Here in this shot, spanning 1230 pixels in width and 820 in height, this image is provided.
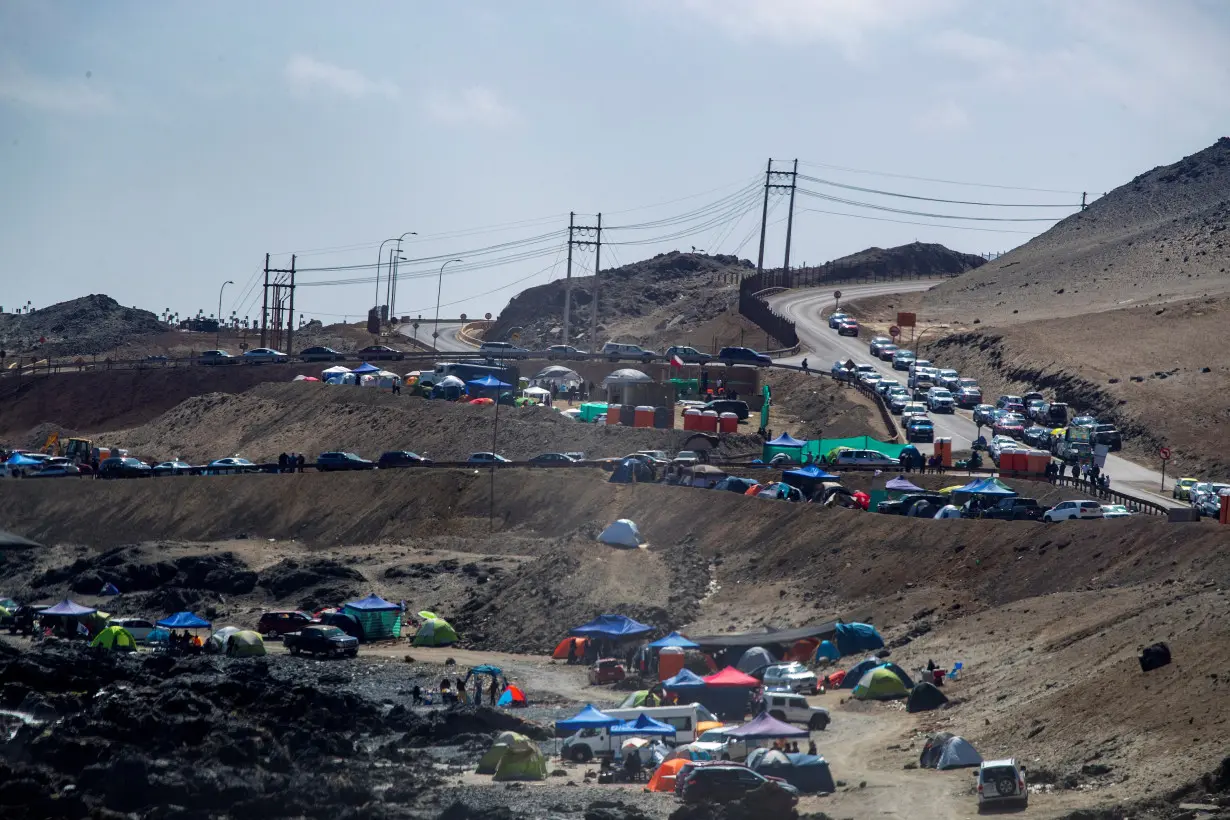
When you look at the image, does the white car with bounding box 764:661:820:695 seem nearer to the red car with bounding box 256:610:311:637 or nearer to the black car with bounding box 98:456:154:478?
the red car with bounding box 256:610:311:637

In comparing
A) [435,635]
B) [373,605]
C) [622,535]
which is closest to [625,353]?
[622,535]

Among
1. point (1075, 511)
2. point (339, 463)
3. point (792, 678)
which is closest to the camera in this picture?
point (792, 678)

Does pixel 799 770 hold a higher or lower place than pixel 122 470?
lower

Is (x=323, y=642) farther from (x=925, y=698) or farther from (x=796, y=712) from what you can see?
(x=925, y=698)

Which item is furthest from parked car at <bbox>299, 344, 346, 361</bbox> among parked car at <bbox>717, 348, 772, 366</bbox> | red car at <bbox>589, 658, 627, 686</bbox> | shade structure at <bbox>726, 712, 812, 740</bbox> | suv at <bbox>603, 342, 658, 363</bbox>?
shade structure at <bbox>726, 712, 812, 740</bbox>

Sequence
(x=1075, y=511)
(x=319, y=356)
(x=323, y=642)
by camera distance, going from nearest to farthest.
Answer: (x=1075, y=511)
(x=323, y=642)
(x=319, y=356)

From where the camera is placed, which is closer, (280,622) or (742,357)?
(280,622)

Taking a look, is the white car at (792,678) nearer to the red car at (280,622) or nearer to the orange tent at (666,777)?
the orange tent at (666,777)
